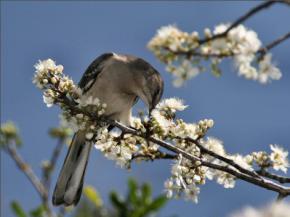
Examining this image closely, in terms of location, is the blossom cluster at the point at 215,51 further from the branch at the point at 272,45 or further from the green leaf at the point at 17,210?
the green leaf at the point at 17,210

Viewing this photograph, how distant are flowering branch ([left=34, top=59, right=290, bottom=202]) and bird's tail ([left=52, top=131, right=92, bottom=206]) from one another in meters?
1.35

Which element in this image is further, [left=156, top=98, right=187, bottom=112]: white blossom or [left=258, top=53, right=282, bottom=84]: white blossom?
[left=156, top=98, right=187, bottom=112]: white blossom

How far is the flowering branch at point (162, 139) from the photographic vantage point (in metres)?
3.72

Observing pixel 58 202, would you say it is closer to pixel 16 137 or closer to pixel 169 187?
pixel 16 137

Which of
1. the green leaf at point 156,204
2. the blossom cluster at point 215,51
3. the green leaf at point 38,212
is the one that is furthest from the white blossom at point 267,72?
the green leaf at point 38,212

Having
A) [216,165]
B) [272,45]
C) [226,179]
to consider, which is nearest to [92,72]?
[226,179]

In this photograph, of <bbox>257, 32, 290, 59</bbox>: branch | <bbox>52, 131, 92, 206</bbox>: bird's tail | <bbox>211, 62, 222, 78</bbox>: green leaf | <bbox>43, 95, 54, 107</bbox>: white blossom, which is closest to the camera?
<bbox>257, 32, 290, 59</bbox>: branch

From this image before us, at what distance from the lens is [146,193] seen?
3926 millimetres

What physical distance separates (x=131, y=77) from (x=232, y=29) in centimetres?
361

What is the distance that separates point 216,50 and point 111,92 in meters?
3.33

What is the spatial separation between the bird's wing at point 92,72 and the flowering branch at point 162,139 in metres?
1.75

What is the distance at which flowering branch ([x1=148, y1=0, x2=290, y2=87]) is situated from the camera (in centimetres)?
263

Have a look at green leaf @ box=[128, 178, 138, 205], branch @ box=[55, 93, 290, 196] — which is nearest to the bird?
green leaf @ box=[128, 178, 138, 205]

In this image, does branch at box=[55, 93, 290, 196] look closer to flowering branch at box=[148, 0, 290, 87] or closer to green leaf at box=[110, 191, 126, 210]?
green leaf at box=[110, 191, 126, 210]
